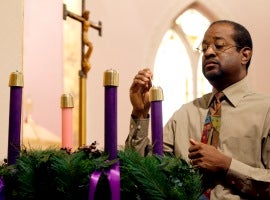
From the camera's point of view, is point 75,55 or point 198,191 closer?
point 198,191

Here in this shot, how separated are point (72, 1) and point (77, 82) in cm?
44

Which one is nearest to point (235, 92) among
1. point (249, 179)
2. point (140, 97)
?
point (249, 179)

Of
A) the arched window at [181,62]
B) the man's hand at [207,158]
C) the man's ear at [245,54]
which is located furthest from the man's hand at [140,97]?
the arched window at [181,62]

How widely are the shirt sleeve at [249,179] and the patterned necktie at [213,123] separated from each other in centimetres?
15

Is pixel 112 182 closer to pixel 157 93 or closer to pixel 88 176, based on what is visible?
pixel 88 176

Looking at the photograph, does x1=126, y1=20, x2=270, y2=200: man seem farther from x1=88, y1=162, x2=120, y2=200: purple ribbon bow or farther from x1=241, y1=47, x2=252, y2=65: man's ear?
x1=88, y1=162, x2=120, y2=200: purple ribbon bow

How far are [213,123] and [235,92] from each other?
5.3 inches

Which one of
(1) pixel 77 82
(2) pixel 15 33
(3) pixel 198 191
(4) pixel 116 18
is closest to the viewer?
(3) pixel 198 191

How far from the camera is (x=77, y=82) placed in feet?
9.03

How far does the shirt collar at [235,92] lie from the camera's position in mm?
1574

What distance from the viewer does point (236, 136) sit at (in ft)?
4.87

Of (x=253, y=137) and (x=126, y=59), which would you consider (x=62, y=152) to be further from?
(x=126, y=59)

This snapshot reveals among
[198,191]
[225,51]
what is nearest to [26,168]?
[198,191]

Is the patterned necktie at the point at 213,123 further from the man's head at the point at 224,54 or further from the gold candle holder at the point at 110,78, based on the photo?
the gold candle holder at the point at 110,78
